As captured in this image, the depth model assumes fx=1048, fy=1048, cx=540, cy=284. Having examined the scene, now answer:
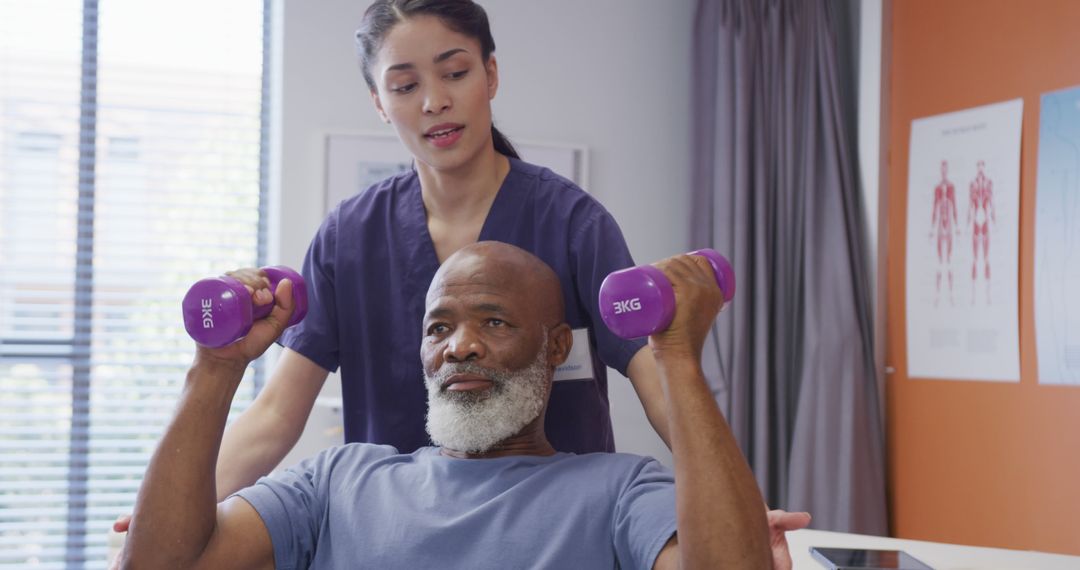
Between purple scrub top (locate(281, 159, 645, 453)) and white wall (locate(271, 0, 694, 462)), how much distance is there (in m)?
1.66

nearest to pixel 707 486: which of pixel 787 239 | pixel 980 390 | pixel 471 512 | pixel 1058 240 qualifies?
pixel 471 512

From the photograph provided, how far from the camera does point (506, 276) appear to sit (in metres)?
1.67

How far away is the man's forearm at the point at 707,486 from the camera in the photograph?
4.08ft

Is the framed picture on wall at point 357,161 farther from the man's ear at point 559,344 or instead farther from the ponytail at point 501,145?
the man's ear at point 559,344

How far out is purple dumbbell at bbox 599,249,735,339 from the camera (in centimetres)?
131

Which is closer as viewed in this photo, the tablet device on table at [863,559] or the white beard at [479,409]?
the white beard at [479,409]

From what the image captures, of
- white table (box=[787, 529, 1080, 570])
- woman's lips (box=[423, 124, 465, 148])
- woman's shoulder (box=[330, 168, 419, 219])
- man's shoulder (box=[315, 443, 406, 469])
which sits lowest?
white table (box=[787, 529, 1080, 570])

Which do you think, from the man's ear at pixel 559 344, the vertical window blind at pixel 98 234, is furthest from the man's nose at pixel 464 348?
the vertical window blind at pixel 98 234

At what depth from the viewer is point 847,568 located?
1724 mm

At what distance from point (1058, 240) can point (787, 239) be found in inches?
39.8

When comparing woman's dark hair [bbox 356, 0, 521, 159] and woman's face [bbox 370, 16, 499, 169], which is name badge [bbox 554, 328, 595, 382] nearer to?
woman's face [bbox 370, 16, 499, 169]

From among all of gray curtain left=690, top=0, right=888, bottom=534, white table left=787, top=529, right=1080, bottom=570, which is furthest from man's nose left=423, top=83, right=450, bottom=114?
gray curtain left=690, top=0, right=888, bottom=534

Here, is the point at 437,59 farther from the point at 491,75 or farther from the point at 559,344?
the point at 559,344

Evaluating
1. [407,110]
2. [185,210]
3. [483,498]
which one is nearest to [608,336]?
[483,498]
